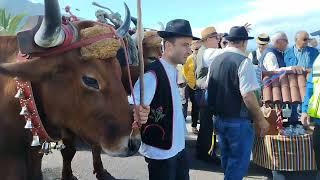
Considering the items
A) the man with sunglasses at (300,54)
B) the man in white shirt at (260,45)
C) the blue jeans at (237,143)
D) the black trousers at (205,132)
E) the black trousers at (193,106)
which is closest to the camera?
the blue jeans at (237,143)

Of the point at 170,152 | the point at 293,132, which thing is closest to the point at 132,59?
the point at 170,152

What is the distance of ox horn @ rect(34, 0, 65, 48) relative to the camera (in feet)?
7.61

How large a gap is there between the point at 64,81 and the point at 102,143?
1.37 ft

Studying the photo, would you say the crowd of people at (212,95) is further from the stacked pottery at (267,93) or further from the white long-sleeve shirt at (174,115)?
the stacked pottery at (267,93)

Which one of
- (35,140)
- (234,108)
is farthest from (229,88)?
(35,140)

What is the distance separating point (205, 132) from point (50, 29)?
16.3ft

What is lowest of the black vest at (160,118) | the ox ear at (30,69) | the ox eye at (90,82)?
the black vest at (160,118)

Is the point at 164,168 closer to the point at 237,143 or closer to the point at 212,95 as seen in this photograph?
the point at 237,143

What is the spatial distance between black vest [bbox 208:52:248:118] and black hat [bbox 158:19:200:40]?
1099 mm

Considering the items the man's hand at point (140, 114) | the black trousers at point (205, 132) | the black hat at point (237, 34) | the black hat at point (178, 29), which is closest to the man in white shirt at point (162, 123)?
the black hat at point (178, 29)

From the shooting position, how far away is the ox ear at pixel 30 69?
241 centimetres

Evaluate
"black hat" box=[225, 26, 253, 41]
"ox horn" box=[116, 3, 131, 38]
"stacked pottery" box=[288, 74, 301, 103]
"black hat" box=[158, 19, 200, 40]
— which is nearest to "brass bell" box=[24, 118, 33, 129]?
"ox horn" box=[116, 3, 131, 38]

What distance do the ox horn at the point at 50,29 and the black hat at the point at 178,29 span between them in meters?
1.42

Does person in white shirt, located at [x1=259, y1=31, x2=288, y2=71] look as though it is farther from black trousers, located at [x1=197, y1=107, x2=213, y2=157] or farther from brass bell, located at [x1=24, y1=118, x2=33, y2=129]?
brass bell, located at [x1=24, y1=118, x2=33, y2=129]
